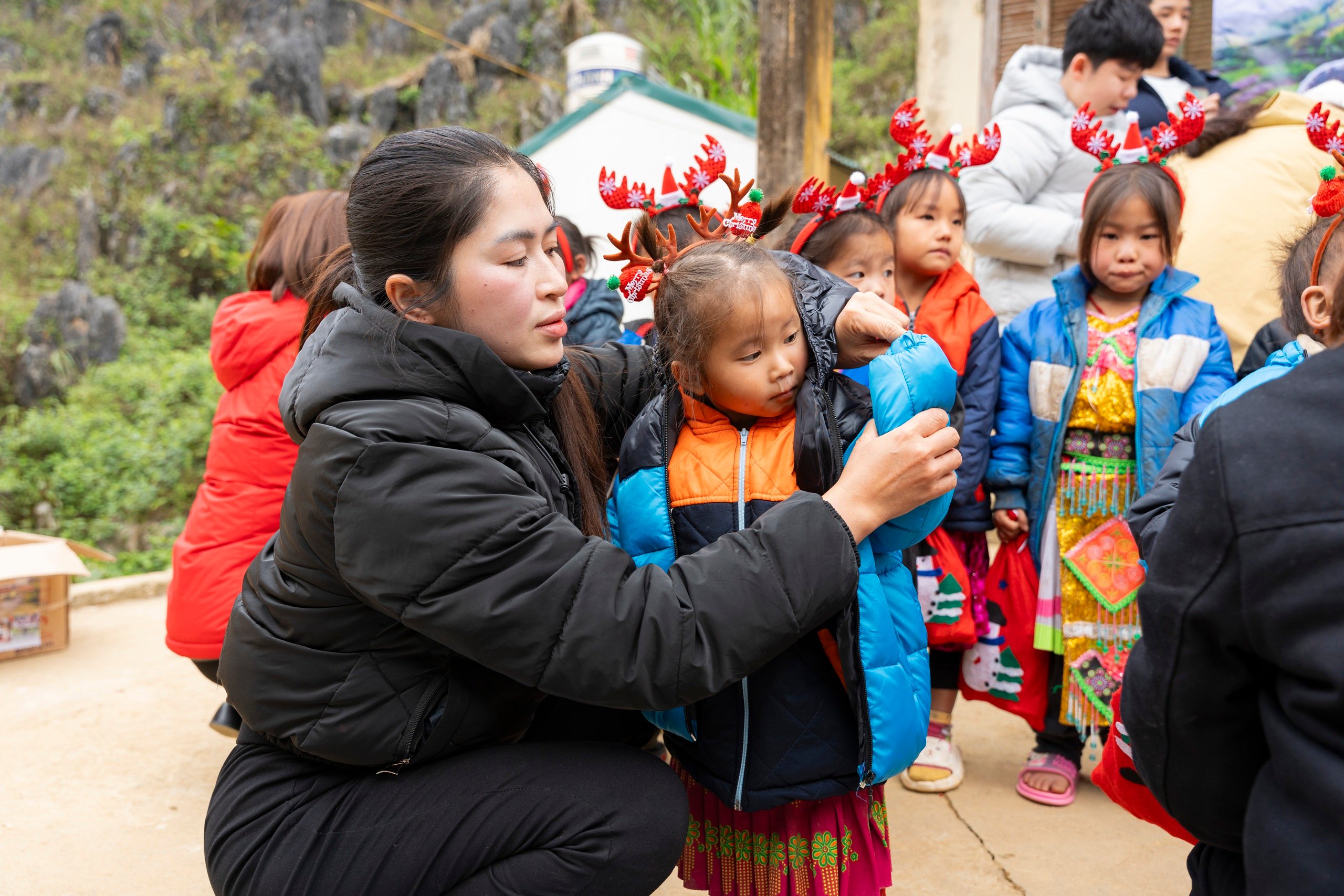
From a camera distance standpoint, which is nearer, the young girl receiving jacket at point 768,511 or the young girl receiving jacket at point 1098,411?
the young girl receiving jacket at point 768,511

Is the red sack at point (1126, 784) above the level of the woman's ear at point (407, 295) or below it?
below

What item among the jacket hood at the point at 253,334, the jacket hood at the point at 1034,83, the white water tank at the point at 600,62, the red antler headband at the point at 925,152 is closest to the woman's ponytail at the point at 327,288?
the jacket hood at the point at 253,334

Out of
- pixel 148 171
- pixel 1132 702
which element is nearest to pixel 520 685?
pixel 1132 702

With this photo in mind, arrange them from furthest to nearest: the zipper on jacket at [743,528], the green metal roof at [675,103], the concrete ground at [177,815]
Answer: the green metal roof at [675,103] → the concrete ground at [177,815] → the zipper on jacket at [743,528]

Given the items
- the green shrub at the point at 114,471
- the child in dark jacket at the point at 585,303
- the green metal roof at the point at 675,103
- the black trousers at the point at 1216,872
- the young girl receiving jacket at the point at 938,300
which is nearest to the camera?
the black trousers at the point at 1216,872

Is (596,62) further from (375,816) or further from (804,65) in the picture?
(375,816)

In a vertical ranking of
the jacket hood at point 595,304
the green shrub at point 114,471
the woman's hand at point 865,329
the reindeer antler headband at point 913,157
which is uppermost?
the reindeer antler headband at point 913,157

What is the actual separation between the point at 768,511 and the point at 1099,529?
1.20m

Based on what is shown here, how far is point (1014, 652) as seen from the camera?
2463 mm

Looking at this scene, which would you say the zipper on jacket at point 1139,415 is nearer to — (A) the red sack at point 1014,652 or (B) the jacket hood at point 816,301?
(A) the red sack at point 1014,652

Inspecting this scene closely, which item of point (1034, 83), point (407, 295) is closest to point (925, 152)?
point (1034, 83)

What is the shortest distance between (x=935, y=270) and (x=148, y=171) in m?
16.5

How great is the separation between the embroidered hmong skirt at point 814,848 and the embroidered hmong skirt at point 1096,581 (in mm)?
895

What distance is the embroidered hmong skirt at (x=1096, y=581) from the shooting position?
2.26m
